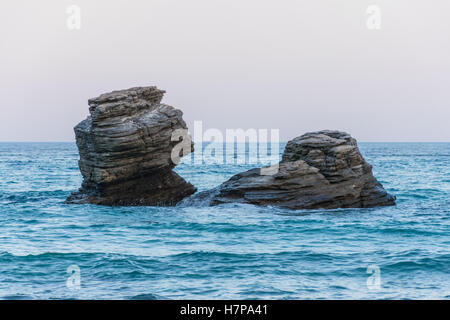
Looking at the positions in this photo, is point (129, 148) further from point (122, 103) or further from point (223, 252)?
point (223, 252)

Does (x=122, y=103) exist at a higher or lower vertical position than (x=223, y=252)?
higher

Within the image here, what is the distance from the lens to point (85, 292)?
46.0 feet

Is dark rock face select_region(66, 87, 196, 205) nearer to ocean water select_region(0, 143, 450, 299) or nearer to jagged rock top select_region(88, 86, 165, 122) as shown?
jagged rock top select_region(88, 86, 165, 122)

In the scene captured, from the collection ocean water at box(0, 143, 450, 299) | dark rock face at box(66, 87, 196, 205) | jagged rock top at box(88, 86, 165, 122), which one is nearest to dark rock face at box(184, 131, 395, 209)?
ocean water at box(0, 143, 450, 299)

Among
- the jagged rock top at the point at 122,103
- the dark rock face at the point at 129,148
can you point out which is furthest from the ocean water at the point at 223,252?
the jagged rock top at the point at 122,103

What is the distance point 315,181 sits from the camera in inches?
1011

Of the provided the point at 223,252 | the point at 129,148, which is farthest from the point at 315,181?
the point at 129,148

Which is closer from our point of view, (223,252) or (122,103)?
(223,252)

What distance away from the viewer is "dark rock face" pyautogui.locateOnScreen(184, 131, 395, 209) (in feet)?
84.5

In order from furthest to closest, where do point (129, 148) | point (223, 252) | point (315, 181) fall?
point (129, 148), point (315, 181), point (223, 252)

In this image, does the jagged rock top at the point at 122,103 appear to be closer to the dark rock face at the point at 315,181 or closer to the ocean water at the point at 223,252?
the ocean water at the point at 223,252

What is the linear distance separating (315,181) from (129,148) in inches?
349
